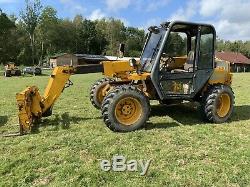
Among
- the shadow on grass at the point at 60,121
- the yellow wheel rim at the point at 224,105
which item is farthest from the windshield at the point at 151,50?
the shadow on grass at the point at 60,121

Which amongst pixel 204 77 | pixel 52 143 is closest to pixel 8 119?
pixel 52 143

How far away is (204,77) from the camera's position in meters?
8.85

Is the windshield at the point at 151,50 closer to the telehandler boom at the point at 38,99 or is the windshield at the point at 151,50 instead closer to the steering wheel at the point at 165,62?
the steering wheel at the point at 165,62

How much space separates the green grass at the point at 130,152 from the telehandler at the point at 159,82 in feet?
1.27

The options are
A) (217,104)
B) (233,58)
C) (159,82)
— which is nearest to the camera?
(159,82)

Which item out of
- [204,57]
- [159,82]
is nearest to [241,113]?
[204,57]

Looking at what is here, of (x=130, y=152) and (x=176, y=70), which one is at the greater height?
(x=176, y=70)

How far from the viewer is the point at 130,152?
6.46 m

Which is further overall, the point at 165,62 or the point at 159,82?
the point at 165,62

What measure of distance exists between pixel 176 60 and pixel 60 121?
348 centimetres

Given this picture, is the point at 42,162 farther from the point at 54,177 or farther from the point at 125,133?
the point at 125,133

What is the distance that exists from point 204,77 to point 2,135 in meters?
5.07

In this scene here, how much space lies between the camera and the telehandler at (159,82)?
25.2 ft

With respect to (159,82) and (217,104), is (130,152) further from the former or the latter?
(217,104)
